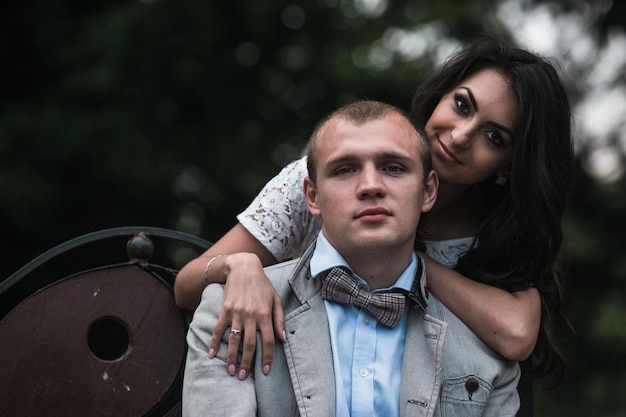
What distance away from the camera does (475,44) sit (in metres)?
3.11

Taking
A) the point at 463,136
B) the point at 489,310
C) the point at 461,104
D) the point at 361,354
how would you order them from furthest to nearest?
the point at 461,104 → the point at 463,136 → the point at 489,310 → the point at 361,354

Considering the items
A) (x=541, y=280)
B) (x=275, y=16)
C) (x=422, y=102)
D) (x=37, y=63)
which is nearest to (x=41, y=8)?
(x=37, y=63)

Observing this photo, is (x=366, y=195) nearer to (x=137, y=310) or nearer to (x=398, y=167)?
(x=398, y=167)

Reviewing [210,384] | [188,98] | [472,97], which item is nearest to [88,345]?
[210,384]

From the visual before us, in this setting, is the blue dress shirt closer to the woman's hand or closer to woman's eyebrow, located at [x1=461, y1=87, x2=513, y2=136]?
the woman's hand

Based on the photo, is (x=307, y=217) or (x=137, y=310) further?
(x=307, y=217)

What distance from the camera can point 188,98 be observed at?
649cm

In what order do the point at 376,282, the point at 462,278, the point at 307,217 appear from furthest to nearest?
the point at 307,217, the point at 462,278, the point at 376,282

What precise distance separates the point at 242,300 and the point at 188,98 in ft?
14.1

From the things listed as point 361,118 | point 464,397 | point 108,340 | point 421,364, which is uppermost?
point 361,118

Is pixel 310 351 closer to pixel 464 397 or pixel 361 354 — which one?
pixel 361 354

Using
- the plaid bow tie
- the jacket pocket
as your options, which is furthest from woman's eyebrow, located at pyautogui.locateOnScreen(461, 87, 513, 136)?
the jacket pocket

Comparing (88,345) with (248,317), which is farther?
(88,345)

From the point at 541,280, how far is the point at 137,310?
51.4 inches
